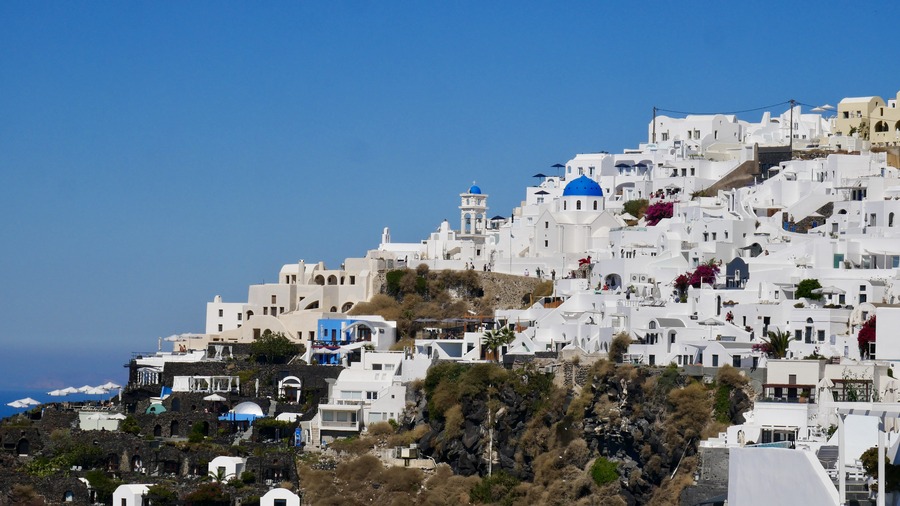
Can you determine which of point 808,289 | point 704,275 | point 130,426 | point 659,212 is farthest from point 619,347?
point 130,426

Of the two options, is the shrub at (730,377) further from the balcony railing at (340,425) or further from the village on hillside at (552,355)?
the balcony railing at (340,425)

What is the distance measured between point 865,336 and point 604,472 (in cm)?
904

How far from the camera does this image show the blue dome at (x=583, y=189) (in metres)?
79.2

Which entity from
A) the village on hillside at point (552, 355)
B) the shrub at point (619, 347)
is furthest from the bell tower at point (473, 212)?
the shrub at point (619, 347)

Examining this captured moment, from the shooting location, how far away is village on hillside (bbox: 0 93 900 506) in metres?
55.6

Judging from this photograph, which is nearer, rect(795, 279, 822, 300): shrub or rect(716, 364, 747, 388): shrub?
rect(716, 364, 747, 388): shrub

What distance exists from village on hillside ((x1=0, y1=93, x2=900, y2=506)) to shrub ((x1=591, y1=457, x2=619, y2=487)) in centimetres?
7

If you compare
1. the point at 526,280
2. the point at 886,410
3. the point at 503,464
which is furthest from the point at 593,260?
the point at 886,410

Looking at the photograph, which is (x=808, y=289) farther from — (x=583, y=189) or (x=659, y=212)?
(x=583, y=189)

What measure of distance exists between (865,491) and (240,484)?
34981 mm

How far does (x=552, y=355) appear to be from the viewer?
6269 centimetres

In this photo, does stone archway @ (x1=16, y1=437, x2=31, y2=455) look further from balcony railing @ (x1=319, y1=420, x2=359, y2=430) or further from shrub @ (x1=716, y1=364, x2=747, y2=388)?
shrub @ (x1=716, y1=364, x2=747, y2=388)

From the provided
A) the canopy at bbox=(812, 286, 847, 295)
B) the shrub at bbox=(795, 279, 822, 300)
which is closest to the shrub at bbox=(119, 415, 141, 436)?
the shrub at bbox=(795, 279, 822, 300)

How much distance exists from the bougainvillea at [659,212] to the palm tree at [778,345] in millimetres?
19084
